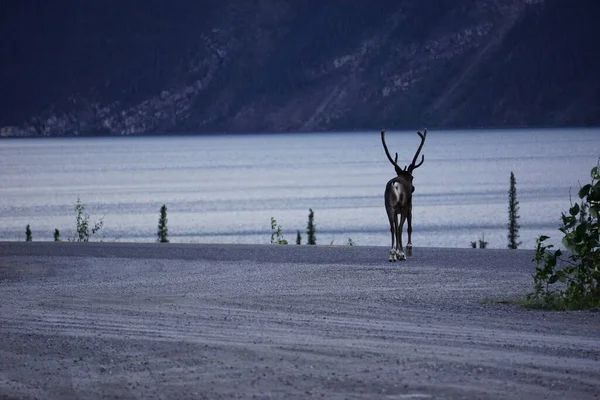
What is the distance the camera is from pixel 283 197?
325ft

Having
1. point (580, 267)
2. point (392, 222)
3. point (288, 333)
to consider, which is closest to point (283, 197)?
point (392, 222)

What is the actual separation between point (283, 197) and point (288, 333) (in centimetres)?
8563

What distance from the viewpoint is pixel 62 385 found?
1099 cm

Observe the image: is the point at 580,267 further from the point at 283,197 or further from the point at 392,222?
the point at 283,197

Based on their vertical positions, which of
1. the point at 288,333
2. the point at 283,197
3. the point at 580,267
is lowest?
the point at 288,333

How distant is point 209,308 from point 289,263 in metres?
6.21

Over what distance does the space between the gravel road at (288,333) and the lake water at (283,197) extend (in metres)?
32.6

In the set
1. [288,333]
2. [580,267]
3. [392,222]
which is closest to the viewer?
[288,333]

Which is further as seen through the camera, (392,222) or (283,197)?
(283,197)

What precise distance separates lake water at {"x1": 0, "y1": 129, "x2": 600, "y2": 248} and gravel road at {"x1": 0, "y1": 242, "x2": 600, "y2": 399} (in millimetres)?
32640

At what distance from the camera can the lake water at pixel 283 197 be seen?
62.1 meters

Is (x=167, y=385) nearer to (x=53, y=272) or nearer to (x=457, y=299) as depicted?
(x=457, y=299)

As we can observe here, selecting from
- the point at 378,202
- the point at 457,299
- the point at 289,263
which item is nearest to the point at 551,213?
the point at 378,202

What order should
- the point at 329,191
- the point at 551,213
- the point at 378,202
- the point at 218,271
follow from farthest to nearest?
the point at 329,191 < the point at 378,202 < the point at 551,213 < the point at 218,271
